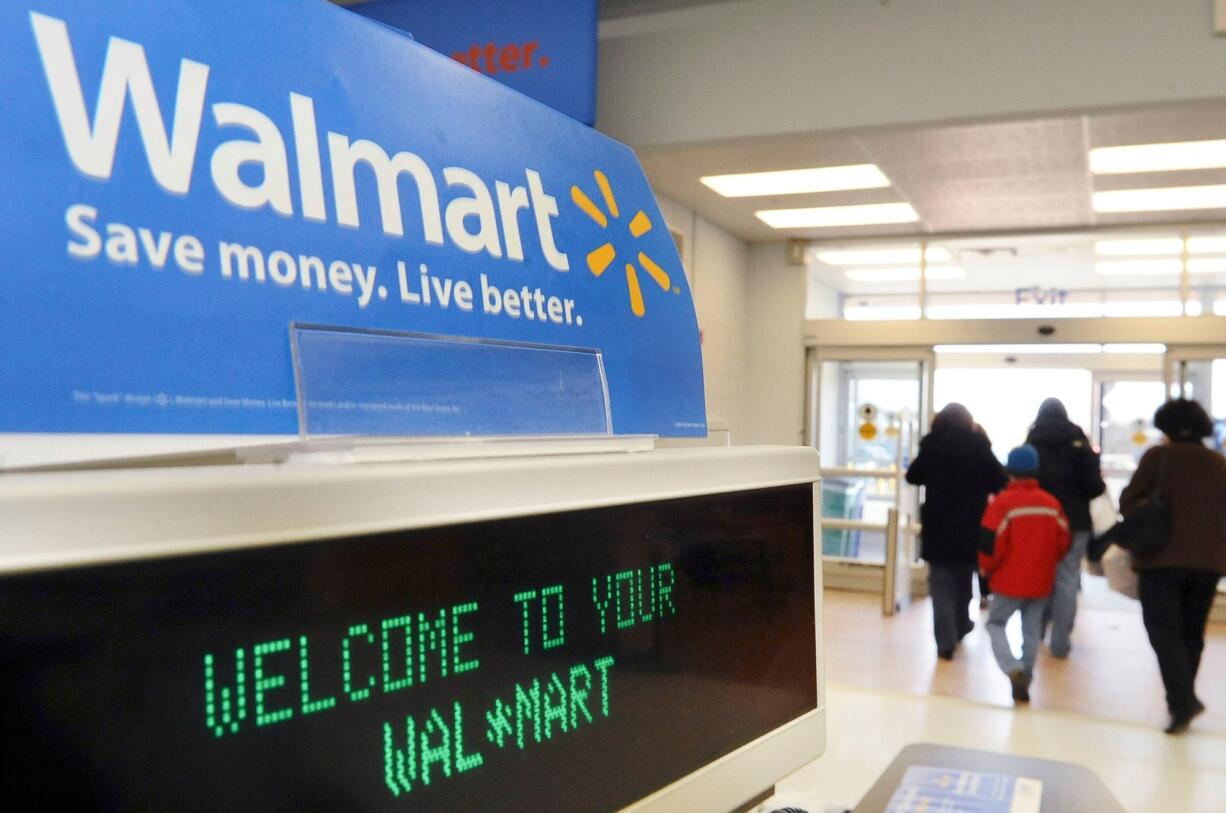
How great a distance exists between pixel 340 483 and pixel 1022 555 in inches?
194

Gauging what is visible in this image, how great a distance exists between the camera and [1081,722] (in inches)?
65.9

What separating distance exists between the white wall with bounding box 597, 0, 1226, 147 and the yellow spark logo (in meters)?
2.40

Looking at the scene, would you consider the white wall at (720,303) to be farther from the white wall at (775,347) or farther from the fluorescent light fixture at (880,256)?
the fluorescent light fixture at (880,256)

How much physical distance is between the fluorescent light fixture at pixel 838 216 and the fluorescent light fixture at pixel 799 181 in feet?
2.01

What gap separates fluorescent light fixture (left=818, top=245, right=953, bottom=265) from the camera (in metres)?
8.73

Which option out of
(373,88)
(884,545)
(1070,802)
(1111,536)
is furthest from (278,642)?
(884,545)

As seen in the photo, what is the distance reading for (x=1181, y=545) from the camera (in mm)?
4266

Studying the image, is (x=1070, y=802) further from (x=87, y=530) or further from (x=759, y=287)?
(x=759, y=287)

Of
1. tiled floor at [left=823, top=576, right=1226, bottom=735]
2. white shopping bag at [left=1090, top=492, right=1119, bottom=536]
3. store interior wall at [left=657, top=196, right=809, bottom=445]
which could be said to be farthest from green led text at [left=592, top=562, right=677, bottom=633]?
store interior wall at [left=657, top=196, right=809, bottom=445]

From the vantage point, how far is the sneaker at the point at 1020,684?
16.1ft

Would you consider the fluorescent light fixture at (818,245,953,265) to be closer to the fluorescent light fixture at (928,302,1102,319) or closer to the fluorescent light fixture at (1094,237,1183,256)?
the fluorescent light fixture at (928,302,1102,319)

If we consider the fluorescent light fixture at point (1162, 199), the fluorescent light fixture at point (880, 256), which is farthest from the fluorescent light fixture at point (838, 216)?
the fluorescent light fixture at point (1162, 199)

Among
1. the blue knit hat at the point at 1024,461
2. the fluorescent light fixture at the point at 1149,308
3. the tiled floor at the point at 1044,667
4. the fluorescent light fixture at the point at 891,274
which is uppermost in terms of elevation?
the fluorescent light fixture at the point at 891,274

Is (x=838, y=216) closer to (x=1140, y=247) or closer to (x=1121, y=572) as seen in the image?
(x=1140, y=247)
